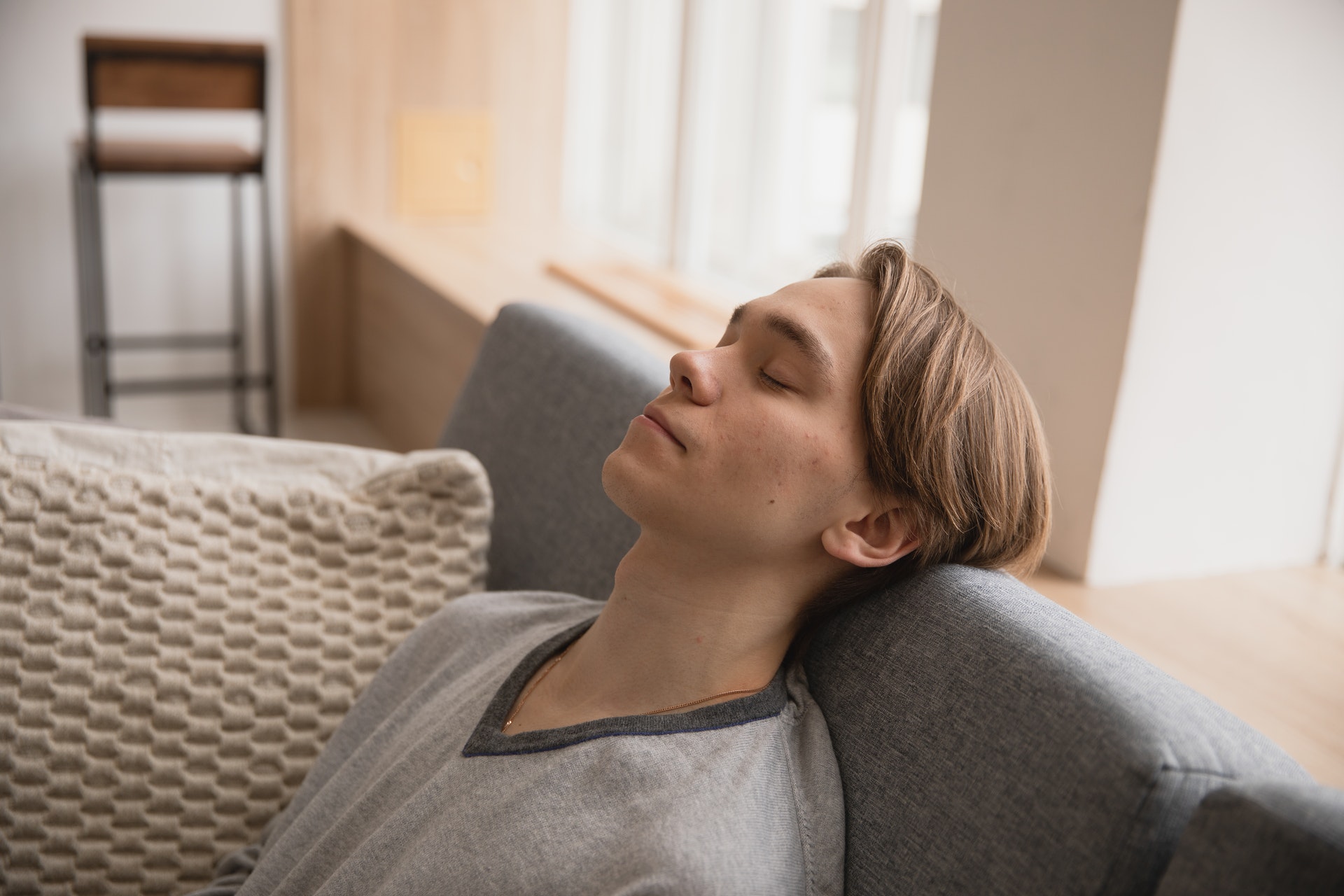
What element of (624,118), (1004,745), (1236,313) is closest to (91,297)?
(624,118)

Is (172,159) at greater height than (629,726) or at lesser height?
greater

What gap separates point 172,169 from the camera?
2.89 metres

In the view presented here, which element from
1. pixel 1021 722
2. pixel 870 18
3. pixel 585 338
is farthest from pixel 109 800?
pixel 870 18

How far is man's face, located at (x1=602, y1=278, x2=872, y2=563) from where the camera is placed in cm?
91

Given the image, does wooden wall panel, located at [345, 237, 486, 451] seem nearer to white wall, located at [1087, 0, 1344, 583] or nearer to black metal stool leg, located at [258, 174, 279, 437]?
black metal stool leg, located at [258, 174, 279, 437]

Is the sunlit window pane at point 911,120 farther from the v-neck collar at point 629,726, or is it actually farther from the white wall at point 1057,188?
the v-neck collar at point 629,726

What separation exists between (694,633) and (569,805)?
0.17 meters

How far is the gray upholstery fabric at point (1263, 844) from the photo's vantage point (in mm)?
576

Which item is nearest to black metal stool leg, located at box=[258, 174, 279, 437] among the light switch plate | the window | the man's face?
the light switch plate

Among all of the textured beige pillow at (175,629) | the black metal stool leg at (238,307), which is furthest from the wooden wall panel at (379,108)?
the textured beige pillow at (175,629)

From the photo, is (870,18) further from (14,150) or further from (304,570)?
(14,150)

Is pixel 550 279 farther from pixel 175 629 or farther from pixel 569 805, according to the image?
pixel 569 805

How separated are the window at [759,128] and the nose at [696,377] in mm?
1398

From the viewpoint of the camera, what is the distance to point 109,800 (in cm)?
119
